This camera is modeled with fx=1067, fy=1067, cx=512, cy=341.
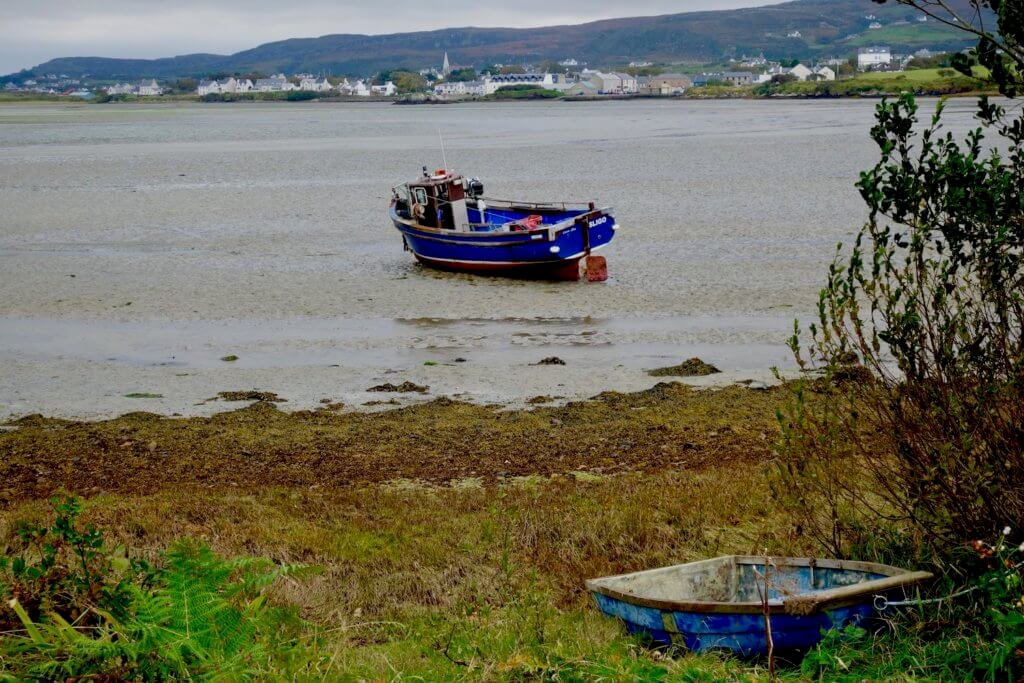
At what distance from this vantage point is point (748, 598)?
225 inches

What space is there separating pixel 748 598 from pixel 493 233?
57.2ft

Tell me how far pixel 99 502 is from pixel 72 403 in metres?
6.02

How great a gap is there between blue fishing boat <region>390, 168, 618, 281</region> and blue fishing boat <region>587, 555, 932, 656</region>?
1681 centimetres

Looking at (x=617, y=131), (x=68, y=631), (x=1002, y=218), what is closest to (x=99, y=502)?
(x=68, y=631)

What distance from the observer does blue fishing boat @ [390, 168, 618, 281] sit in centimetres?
2244

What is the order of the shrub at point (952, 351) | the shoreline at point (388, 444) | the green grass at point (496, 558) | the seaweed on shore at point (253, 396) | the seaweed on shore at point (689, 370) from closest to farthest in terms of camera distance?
1. the green grass at point (496, 558)
2. the shrub at point (952, 351)
3. the shoreline at point (388, 444)
4. the seaweed on shore at point (253, 396)
5. the seaweed on shore at point (689, 370)

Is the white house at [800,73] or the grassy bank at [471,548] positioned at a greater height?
the white house at [800,73]

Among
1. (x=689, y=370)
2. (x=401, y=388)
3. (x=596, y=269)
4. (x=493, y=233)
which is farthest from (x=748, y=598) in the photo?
(x=493, y=233)

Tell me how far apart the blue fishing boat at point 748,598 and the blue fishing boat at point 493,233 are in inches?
662

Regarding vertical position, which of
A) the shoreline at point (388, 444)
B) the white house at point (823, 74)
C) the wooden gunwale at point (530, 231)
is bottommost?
the shoreline at point (388, 444)

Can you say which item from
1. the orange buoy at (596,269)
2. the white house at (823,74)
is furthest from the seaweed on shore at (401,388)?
the white house at (823,74)

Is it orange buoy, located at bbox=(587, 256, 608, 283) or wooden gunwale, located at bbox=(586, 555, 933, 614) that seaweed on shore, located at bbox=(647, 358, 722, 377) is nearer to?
orange buoy, located at bbox=(587, 256, 608, 283)

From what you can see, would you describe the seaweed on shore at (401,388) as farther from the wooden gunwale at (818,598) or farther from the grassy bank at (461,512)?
the wooden gunwale at (818,598)

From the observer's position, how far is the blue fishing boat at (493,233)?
22.4m
